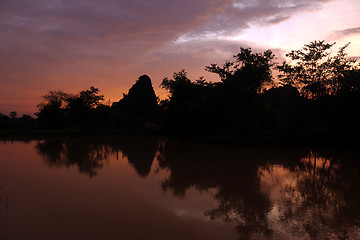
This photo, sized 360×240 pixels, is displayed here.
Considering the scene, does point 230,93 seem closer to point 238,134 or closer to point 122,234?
point 238,134

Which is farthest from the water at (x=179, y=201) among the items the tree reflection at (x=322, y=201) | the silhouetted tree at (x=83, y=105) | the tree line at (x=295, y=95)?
the silhouetted tree at (x=83, y=105)

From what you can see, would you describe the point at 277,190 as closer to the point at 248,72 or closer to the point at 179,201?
the point at 179,201

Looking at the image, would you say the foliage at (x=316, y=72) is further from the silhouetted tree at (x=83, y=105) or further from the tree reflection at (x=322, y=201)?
the silhouetted tree at (x=83, y=105)

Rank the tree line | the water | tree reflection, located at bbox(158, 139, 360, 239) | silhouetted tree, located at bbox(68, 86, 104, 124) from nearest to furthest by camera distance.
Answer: the water < tree reflection, located at bbox(158, 139, 360, 239) < the tree line < silhouetted tree, located at bbox(68, 86, 104, 124)

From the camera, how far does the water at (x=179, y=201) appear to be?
20.4 feet

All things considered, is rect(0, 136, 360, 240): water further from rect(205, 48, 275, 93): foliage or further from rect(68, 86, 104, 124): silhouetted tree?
rect(68, 86, 104, 124): silhouetted tree

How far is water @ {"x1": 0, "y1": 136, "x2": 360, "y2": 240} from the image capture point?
20.4 feet

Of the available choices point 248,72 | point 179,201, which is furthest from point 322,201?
point 248,72

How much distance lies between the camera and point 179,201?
8531mm

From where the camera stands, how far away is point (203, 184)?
10.9 metres

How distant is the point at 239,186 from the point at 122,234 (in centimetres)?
616

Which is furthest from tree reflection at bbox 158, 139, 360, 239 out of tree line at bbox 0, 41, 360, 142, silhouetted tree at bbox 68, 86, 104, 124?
silhouetted tree at bbox 68, 86, 104, 124

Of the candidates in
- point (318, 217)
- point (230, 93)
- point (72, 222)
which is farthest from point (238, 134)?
A: point (72, 222)

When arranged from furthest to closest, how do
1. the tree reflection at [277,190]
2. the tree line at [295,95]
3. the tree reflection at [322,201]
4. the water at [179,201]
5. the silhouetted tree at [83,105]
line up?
the silhouetted tree at [83,105] → the tree line at [295,95] → the tree reflection at [277,190] → the tree reflection at [322,201] → the water at [179,201]
